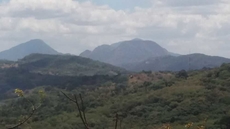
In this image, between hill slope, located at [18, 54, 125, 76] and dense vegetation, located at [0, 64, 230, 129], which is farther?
hill slope, located at [18, 54, 125, 76]

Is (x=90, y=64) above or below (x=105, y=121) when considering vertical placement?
above

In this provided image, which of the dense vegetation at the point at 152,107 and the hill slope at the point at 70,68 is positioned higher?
the hill slope at the point at 70,68

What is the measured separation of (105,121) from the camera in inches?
2169

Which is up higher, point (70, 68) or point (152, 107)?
point (70, 68)

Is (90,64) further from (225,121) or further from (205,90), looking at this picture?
(225,121)

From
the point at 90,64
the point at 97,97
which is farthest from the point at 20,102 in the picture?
the point at 90,64

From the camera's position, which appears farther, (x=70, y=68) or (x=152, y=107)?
(x=70, y=68)

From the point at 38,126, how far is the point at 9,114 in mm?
15857

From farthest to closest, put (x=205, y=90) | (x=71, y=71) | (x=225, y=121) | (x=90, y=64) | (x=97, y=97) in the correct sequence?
1. (x=90, y=64)
2. (x=71, y=71)
3. (x=97, y=97)
4. (x=205, y=90)
5. (x=225, y=121)

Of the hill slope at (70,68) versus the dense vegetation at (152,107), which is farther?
the hill slope at (70,68)

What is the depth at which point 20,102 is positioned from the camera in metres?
79.4

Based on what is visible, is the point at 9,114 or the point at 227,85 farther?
the point at 9,114

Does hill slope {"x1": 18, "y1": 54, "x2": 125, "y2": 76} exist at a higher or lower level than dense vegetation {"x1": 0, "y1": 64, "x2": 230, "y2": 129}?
higher

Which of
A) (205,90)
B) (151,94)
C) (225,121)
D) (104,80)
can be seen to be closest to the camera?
(225,121)
